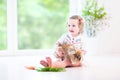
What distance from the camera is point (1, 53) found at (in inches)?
73.0

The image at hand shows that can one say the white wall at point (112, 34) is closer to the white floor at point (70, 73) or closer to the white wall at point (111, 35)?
the white wall at point (111, 35)

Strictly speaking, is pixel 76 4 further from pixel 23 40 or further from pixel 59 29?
pixel 23 40

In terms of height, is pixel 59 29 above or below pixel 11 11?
below

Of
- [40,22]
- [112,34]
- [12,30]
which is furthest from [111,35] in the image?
[12,30]

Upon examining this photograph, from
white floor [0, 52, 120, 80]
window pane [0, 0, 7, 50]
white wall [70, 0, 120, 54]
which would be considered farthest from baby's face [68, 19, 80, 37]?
window pane [0, 0, 7, 50]

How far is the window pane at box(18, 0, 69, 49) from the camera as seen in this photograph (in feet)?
6.32

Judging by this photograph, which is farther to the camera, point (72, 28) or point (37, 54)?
point (37, 54)

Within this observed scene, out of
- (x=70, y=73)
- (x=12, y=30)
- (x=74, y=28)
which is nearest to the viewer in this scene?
(x=70, y=73)

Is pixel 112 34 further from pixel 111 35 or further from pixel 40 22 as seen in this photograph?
pixel 40 22

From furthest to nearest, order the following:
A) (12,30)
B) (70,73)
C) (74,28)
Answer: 1. (12,30)
2. (74,28)
3. (70,73)

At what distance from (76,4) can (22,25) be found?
0.43 m

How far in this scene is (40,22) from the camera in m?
1.95

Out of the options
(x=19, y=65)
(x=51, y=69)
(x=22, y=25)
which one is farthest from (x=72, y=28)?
(x=22, y=25)

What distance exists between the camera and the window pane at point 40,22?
6.32 feet
